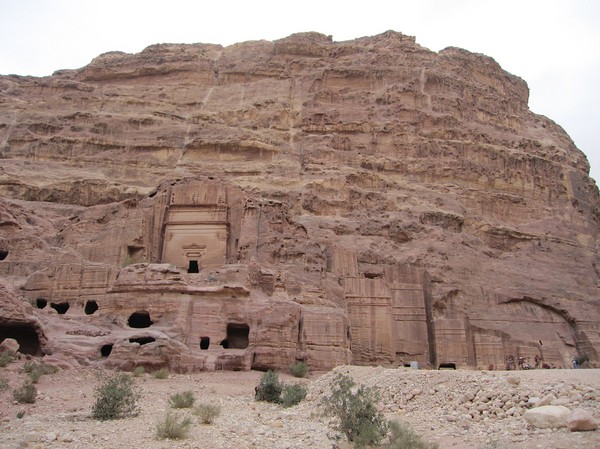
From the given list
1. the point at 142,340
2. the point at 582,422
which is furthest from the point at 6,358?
the point at 582,422

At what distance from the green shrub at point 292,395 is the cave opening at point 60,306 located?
12.8 m

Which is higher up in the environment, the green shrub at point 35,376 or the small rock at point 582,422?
the green shrub at point 35,376

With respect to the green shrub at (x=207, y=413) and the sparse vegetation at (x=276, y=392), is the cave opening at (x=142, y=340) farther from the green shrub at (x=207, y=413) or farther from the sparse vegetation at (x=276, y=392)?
the green shrub at (x=207, y=413)

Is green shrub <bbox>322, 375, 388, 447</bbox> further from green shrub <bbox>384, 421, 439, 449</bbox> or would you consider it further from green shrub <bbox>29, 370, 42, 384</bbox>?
green shrub <bbox>29, 370, 42, 384</bbox>

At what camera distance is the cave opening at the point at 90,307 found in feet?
80.7

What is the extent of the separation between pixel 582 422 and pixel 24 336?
59.7 ft

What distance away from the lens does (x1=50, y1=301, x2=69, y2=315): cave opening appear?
2469 cm

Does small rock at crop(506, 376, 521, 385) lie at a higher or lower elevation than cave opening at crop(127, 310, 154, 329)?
lower

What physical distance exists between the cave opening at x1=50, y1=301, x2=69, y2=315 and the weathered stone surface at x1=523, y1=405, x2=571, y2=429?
20.3 metres

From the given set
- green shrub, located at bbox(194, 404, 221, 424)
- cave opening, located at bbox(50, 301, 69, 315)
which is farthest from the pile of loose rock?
cave opening, located at bbox(50, 301, 69, 315)

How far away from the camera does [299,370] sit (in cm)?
2141

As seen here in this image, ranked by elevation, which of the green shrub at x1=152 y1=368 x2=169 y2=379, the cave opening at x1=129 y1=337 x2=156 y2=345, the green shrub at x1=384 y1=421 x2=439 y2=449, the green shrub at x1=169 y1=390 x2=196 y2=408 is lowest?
the green shrub at x1=384 y1=421 x2=439 y2=449

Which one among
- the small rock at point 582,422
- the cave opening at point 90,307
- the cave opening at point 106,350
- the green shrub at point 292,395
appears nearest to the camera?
the small rock at point 582,422

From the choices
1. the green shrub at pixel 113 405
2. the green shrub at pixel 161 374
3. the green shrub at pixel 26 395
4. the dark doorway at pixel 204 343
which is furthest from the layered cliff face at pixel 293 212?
the green shrub at pixel 113 405
